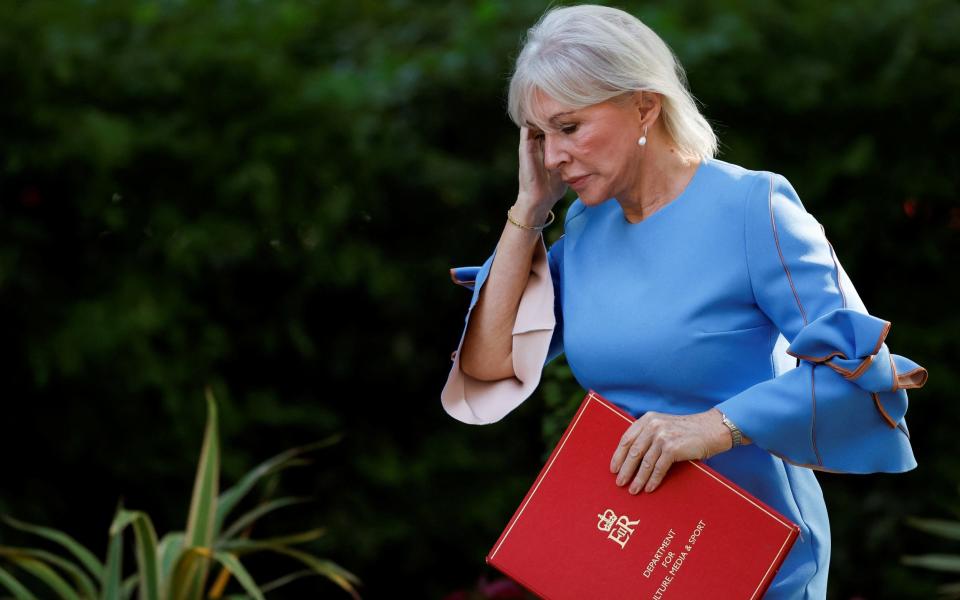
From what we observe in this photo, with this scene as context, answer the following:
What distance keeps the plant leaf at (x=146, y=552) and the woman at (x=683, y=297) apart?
1.50 meters

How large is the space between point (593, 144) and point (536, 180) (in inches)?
8.6

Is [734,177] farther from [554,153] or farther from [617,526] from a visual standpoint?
[617,526]

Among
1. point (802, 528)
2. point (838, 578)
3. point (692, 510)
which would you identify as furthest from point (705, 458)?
point (838, 578)

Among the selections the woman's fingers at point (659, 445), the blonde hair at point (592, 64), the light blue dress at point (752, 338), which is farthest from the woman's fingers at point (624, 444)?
the blonde hair at point (592, 64)

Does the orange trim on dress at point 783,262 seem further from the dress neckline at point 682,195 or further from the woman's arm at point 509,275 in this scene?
the woman's arm at point 509,275

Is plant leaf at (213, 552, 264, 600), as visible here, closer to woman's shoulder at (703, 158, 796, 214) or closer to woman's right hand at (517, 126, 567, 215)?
woman's right hand at (517, 126, 567, 215)

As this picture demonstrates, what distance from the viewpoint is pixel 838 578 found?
15.4ft

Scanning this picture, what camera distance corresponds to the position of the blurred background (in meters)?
4.09

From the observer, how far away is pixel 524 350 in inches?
93.7

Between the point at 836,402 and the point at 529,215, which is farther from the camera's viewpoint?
the point at 529,215

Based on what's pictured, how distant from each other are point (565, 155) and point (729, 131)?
254 cm

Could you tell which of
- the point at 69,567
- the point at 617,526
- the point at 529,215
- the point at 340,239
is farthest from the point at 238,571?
the point at 617,526

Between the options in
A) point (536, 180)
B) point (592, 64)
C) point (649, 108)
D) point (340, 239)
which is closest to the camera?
point (592, 64)

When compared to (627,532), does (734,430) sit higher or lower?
higher
